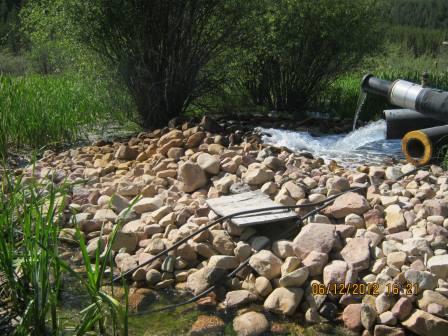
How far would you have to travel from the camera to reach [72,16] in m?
5.99

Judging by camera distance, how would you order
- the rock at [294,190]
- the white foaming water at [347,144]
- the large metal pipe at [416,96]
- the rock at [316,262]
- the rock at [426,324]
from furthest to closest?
the white foaming water at [347,144]
the large metal pipe at [416,96]
the rock at [294,190]
the rock at [316,262]
the rock at [426,324]

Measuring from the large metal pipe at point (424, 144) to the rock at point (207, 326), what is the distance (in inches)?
97.4

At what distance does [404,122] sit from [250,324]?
12.4 feet

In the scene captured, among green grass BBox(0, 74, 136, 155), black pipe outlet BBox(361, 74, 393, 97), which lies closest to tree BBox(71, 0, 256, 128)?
green grass BBox(0, 74, 136, 155)

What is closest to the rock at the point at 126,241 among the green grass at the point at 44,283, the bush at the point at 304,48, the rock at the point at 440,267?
the green grass at the point at 44,283

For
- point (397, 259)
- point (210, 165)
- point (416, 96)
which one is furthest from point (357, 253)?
point (416, 96)

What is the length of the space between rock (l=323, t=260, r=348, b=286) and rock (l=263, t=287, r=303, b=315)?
16cm

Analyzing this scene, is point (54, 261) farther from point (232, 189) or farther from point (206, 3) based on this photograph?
point (206, 3)

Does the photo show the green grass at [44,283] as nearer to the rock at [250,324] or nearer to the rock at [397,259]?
the rock at [250,324]

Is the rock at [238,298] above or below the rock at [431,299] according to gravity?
below

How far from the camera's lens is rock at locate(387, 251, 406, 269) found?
302cm

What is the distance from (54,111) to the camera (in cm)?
612

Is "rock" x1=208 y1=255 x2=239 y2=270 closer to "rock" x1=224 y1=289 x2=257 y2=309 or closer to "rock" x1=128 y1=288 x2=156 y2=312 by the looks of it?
"rock" x1=224 y1=289 x2=257 y2=309
